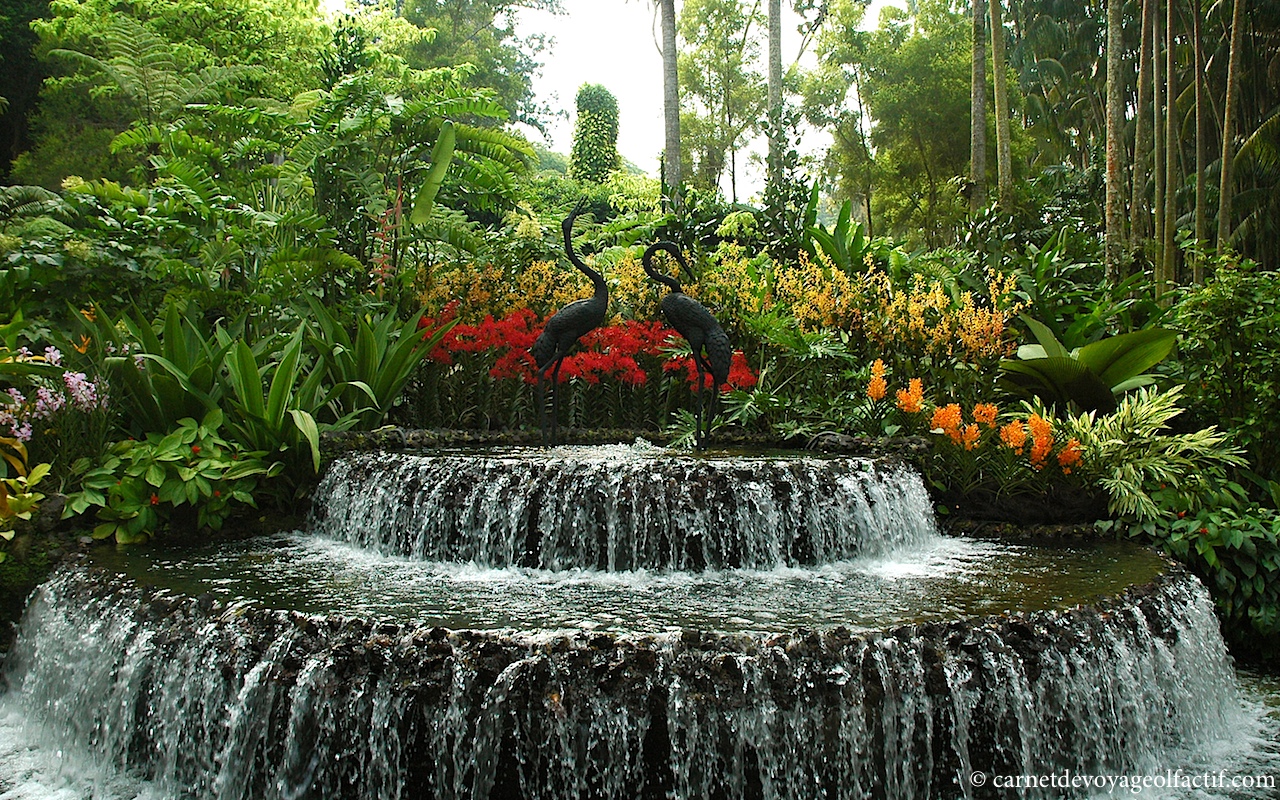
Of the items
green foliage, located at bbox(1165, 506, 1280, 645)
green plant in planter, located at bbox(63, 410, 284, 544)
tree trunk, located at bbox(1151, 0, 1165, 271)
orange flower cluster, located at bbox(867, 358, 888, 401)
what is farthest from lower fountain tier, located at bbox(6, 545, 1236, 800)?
tree trunk, located at bbox(1151, 0, 1165, 271)

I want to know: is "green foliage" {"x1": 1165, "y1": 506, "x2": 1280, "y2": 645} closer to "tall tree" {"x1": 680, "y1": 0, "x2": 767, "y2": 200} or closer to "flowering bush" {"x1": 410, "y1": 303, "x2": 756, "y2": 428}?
"flowering bush" {"x1": 410, "y1": 303, "x2": 756, "y2": 428}

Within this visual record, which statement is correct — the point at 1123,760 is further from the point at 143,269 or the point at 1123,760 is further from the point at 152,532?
the point at 143,269

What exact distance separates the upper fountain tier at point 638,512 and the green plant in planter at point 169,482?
0.84 m

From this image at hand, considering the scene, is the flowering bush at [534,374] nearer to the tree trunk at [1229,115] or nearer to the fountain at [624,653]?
the fountain at [624,653]

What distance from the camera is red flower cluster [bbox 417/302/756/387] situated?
6.42m

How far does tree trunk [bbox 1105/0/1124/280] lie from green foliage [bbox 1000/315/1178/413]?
3.48 m

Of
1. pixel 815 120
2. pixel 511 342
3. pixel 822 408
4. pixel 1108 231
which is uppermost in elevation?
pixel 815 120

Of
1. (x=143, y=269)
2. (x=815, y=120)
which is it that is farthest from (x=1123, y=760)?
(x=815, y=120)

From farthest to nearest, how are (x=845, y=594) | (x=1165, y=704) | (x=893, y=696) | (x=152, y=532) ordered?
(x=152, y=532), (x=845, y=594), (x=1165, y=704), (x=893, y=696)

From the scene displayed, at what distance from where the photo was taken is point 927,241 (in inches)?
829

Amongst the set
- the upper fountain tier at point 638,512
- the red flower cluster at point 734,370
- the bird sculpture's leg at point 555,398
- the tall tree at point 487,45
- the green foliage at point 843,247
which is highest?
the tall tree at point 487,45

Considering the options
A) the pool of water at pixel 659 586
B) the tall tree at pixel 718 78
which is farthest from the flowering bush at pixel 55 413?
the tall tree at pixel 718 78

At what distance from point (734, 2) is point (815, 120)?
502cm

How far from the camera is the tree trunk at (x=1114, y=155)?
9211mm
